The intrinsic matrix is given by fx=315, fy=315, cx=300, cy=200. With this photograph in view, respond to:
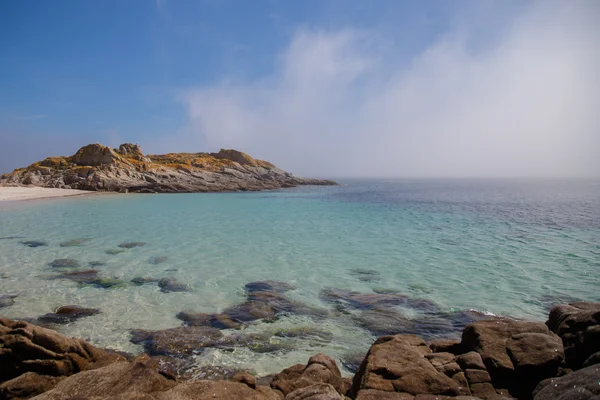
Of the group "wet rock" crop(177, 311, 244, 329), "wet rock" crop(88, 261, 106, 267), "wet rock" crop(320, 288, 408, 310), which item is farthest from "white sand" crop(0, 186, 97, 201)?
"wet rock" crop(320, 288, 408, 310)

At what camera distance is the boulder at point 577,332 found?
5422mm

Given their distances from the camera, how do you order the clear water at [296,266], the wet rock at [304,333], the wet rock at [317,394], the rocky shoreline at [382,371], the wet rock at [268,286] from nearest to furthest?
the wet rock at [317,394], the rocky shoreline at [382,371], the wet rock at [304,333], the clear water at [296,266], the wet rock at [268,286]

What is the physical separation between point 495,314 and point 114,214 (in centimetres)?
3492

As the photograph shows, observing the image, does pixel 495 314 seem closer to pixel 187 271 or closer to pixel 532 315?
pixel 532 315

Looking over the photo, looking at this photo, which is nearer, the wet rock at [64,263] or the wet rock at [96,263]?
the wet rock at [64,263]

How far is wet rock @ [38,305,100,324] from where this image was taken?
9.56 metres

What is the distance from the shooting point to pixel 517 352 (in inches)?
231

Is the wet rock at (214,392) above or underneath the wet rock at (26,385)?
above

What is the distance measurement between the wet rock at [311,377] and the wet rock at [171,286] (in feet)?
24.3

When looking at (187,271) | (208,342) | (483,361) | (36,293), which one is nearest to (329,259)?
(187,271)

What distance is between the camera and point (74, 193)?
56281 millimetres

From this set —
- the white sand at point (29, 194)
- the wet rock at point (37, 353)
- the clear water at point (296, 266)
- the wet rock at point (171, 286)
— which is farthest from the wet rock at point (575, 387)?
the white sand at point (29, 194)

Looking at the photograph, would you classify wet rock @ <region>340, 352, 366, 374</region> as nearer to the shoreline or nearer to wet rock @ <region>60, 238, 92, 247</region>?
wet rock @ <region>60, 238, 92, 247</region>

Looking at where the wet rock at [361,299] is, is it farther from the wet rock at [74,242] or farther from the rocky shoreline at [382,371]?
the wet rock at [74,242]
